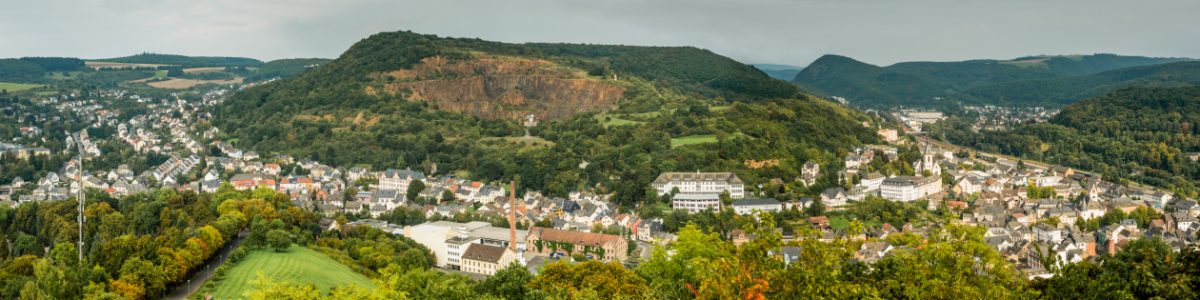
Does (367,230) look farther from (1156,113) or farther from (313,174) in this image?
(1156,113)

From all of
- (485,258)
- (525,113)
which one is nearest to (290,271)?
(485,258)

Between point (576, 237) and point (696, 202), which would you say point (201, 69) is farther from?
point (576, 237)

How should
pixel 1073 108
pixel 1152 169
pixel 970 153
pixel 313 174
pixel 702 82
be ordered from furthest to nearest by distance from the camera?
pixel 702 82
pixel 1073 108
pixel 970 153
pixel 1152 169
pixel 313 174

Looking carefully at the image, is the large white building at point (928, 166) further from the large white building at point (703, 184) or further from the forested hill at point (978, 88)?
the forested hill at point (978, 88)

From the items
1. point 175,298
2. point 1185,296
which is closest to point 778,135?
point 175,298

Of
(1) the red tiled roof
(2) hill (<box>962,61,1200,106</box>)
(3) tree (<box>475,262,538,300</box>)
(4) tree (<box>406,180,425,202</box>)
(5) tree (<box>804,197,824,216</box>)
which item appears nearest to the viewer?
(3) tree (<box>475,262,538,300</box>)

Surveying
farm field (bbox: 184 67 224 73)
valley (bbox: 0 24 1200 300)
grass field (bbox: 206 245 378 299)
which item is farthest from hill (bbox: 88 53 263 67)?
grass field (bbox: 206 245 378 299)

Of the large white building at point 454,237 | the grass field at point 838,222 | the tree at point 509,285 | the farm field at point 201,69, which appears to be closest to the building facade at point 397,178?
the large white building at point 454,237

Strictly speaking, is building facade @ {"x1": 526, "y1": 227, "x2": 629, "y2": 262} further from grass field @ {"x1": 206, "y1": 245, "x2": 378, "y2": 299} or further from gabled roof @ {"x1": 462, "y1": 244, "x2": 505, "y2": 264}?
grass field @ {"x1": 206, "y1": 245, "x2": 378, "y2": 299}
